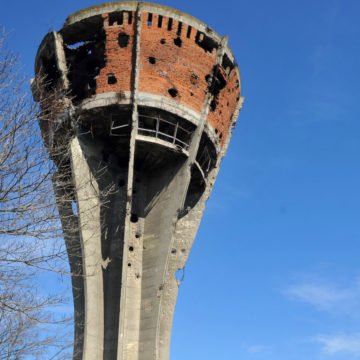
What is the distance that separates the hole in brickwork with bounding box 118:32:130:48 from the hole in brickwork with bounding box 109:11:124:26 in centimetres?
31

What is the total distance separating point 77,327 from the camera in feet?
48.6

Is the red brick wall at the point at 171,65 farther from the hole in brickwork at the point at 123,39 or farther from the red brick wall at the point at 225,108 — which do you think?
the red brick wall at the point at 225,108

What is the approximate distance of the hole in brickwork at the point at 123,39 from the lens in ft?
52.1

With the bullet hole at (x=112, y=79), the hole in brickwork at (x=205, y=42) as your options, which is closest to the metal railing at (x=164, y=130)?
the bullet hole at (x=112, y=79)

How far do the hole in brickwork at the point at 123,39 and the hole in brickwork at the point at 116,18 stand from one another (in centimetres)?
31

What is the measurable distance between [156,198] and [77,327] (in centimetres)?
371

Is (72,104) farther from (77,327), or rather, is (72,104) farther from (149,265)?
(77,327)

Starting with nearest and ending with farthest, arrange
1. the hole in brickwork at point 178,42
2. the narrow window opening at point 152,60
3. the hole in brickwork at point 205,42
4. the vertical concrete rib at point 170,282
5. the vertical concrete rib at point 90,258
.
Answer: the vertical concrete rib at point 90,258, the vertical concrete rib at point 170,282, the narrow window opening at point 152,60, the hole in brickwork at point 178,42, the hole in brickwork at point 205,42

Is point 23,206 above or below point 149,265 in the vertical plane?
below

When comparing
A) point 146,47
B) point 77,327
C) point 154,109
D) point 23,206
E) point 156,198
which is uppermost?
point 146,47

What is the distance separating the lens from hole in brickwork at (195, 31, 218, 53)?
16500 millimetres

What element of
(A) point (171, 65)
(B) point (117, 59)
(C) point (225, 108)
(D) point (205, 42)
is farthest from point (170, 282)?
(D) point (205, 42)

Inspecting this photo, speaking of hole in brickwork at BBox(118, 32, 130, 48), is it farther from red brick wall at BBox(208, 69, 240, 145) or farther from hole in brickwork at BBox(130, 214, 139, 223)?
hole in brickwork at BBox(130, 214, 139, 223)

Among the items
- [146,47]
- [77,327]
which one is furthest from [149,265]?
[146,47]
